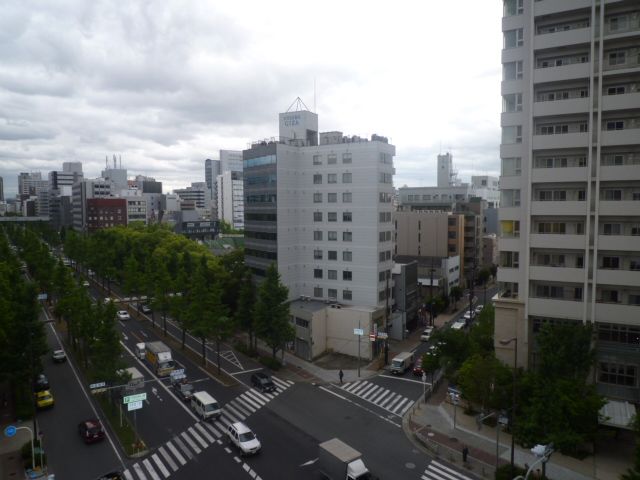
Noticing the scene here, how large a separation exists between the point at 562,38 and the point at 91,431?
157 feet

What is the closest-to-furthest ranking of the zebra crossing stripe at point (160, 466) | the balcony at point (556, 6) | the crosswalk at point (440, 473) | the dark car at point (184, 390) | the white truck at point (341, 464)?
the white truck at point (341, 464) < the crosswalk at point (440, 473) < the zebra crossing stripe at point (160, 466) < the balcony at point (556, 6) < the dark car at point (184, 390)

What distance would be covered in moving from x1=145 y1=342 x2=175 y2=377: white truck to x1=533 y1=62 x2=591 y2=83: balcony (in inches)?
1725

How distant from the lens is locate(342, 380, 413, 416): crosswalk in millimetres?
41062

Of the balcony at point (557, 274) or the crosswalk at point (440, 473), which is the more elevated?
the balcony at point (557, 274)

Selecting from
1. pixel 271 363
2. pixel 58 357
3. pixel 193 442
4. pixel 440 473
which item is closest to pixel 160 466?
pixel 193 442

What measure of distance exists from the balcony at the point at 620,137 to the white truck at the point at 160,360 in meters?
44.7

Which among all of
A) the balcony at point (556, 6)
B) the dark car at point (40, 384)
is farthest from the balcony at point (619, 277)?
the dark car at point (40, 384)

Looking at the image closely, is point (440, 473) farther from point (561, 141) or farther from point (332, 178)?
point (332, 178)

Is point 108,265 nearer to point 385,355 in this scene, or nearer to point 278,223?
point 278,223

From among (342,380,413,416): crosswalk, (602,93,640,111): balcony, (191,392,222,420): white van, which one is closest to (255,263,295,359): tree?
(342,380,413,416): crosswalk

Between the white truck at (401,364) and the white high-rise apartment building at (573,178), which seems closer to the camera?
the white high-rise apartment building at (573,178)

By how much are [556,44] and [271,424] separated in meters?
38.9

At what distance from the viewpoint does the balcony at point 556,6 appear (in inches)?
1478

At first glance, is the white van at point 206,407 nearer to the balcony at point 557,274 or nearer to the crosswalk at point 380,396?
the crosswalk at point 380,396
